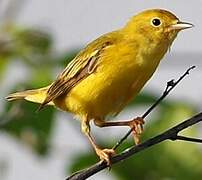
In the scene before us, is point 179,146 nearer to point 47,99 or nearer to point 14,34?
point 47,99

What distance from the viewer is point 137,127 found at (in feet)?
12.3

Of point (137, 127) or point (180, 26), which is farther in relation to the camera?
point (180, 26)

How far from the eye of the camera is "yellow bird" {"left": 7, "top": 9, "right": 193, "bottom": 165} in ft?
13.1

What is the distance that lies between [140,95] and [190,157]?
1.54ft

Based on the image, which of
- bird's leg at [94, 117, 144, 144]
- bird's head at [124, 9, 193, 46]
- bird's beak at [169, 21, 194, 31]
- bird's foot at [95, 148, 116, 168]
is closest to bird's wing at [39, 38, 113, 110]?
bird's head at [124, 9, 193, 46]

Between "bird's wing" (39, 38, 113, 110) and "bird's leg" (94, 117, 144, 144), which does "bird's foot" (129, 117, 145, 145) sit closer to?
"bird's leg" (94, 117, 144, 144)

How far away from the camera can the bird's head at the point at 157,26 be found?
13.4 feet

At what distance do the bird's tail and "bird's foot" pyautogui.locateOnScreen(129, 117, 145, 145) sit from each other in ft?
2.17

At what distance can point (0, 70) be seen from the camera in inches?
161

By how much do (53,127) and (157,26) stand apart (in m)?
0.97

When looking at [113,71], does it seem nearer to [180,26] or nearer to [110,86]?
[110,86]

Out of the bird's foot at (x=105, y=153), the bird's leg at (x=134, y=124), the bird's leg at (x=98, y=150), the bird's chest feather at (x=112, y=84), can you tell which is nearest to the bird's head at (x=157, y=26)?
the bird's chest feather at (x=112, y=84)

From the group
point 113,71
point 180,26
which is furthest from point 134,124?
point 180,26

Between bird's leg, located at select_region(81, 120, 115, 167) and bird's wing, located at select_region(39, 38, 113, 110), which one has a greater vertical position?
bird's wing, located at select_region(39, 38, 113, 110)
